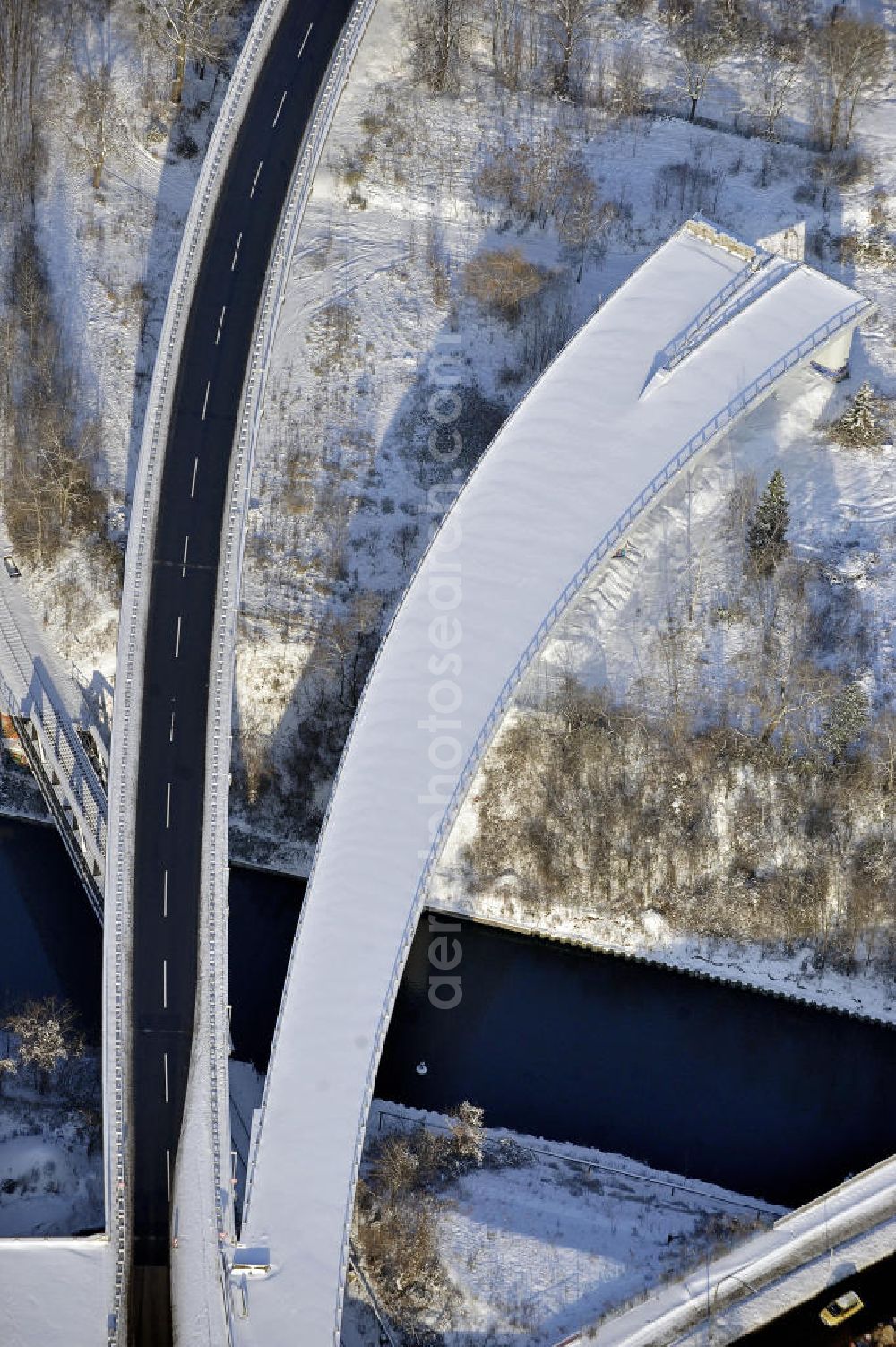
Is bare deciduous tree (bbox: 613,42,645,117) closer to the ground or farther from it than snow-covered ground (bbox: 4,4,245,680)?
farther from it

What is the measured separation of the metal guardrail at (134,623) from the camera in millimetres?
107688

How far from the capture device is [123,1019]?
11012 centimetres

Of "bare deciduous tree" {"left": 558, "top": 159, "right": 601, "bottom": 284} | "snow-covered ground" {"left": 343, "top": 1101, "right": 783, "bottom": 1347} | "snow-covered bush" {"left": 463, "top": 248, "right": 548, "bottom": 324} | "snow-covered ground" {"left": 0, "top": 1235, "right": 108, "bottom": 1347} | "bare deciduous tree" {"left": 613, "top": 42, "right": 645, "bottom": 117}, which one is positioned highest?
"bare deciduous tree" {"left": 613, "top": 42, "right": 645, "bottom": 117}

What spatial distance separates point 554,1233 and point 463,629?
1348 inches

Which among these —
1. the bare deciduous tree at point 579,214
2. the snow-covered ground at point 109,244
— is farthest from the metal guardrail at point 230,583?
the bare deciduous tree at point 579,214

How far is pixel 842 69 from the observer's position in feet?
457

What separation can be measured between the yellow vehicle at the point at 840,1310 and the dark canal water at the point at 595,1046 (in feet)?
24.0

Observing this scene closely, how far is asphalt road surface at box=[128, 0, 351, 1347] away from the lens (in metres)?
→ 108

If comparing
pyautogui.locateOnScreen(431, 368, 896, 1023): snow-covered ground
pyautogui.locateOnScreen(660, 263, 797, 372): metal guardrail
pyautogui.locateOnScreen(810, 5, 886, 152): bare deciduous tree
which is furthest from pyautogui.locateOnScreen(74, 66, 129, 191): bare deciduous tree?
pyautogui.locateOnScreen(810, 5, 886, 152): bare deciduous tree

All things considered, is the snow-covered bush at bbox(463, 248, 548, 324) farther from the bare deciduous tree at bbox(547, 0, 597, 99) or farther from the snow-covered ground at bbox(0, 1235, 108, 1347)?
the snow-covered ground at bbox(0, 1235, 108, 1347)

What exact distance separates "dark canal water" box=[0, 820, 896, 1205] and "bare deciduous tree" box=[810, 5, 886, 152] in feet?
198

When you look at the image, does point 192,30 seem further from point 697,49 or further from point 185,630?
point 185,630

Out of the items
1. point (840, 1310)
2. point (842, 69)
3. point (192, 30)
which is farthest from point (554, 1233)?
point (192, 30)

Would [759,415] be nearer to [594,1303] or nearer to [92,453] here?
[92,453]
